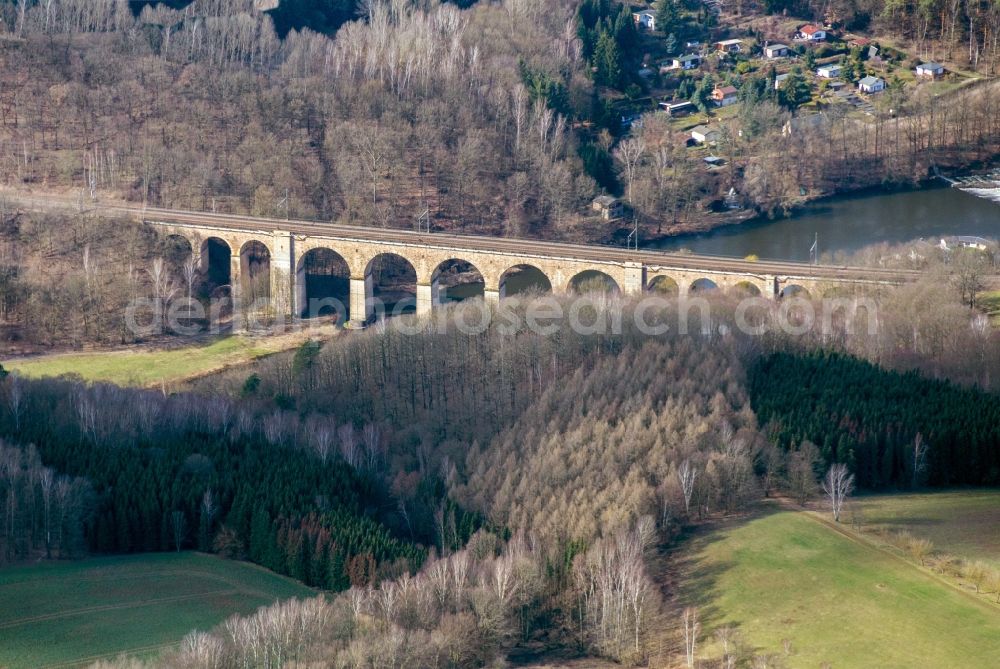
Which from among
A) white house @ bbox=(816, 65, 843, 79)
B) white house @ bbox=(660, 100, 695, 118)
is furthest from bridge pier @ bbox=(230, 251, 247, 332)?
white house @ bbox=(816, 65, 843, 79)

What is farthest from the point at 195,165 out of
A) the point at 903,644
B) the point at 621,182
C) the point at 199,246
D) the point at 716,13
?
the point at 903,644

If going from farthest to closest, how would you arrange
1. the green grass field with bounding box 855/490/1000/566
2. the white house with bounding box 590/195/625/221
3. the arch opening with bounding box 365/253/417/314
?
the white house with bounding box 590/195/625/221
the arch opening with bounding box 365/253/417/314
the green grass field with bounding box 855/490/1000/566

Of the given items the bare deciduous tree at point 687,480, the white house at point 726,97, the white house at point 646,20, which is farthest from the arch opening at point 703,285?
the white house at point 646,20

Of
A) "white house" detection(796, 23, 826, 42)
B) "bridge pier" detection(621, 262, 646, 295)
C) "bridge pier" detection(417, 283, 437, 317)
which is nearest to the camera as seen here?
"bridge pier" detection(621, 262, 646, 295)

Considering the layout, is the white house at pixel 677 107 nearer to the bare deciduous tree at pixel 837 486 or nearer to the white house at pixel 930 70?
the white house at pixel 930 70

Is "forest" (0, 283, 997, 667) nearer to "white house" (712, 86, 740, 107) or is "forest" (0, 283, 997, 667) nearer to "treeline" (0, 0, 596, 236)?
"treeline" (0, 0, 596, 236)

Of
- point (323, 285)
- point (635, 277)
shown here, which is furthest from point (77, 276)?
point (635, 277)
